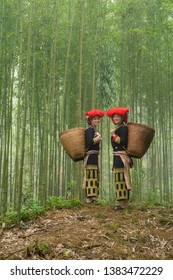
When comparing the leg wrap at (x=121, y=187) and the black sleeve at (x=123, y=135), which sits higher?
the black sleeve at (x=123, y=135)

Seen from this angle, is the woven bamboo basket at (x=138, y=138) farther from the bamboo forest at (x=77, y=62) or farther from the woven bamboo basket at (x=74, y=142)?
the bamboo forest at (x=77, y=62)

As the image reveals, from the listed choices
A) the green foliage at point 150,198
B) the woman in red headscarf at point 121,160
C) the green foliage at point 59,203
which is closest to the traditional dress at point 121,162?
the woman in red headscarf at point 121,160

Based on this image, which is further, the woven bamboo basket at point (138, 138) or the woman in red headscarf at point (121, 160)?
the woman in red headscarf at point (121, 160)

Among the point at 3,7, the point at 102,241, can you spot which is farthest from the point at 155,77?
the point at 102,241

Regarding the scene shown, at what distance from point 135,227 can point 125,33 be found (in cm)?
494

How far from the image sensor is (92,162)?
4.93m

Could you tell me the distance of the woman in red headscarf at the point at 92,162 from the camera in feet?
15.9

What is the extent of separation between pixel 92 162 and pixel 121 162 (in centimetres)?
47

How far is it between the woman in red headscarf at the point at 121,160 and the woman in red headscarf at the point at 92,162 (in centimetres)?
28

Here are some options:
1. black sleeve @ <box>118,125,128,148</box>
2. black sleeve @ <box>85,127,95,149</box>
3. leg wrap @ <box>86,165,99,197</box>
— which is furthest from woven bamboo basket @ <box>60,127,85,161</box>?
black sleeve @ <box>118,125,128,148</box>

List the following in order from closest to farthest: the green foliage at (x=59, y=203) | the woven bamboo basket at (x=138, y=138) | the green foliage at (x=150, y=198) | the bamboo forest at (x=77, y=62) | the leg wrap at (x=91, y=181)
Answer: the woven bamboo basket at (x=138, y=138) → the green foliage at (x=59, y=203) → the leg wrap at (x=91, y=181) → the green foliage at (x=150, y=198) → the bamboo forest at (x=77, y=62)

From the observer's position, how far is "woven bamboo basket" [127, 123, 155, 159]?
441cm

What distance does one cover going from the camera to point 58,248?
3.13m

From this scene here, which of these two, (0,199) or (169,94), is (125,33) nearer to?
(169,94)
